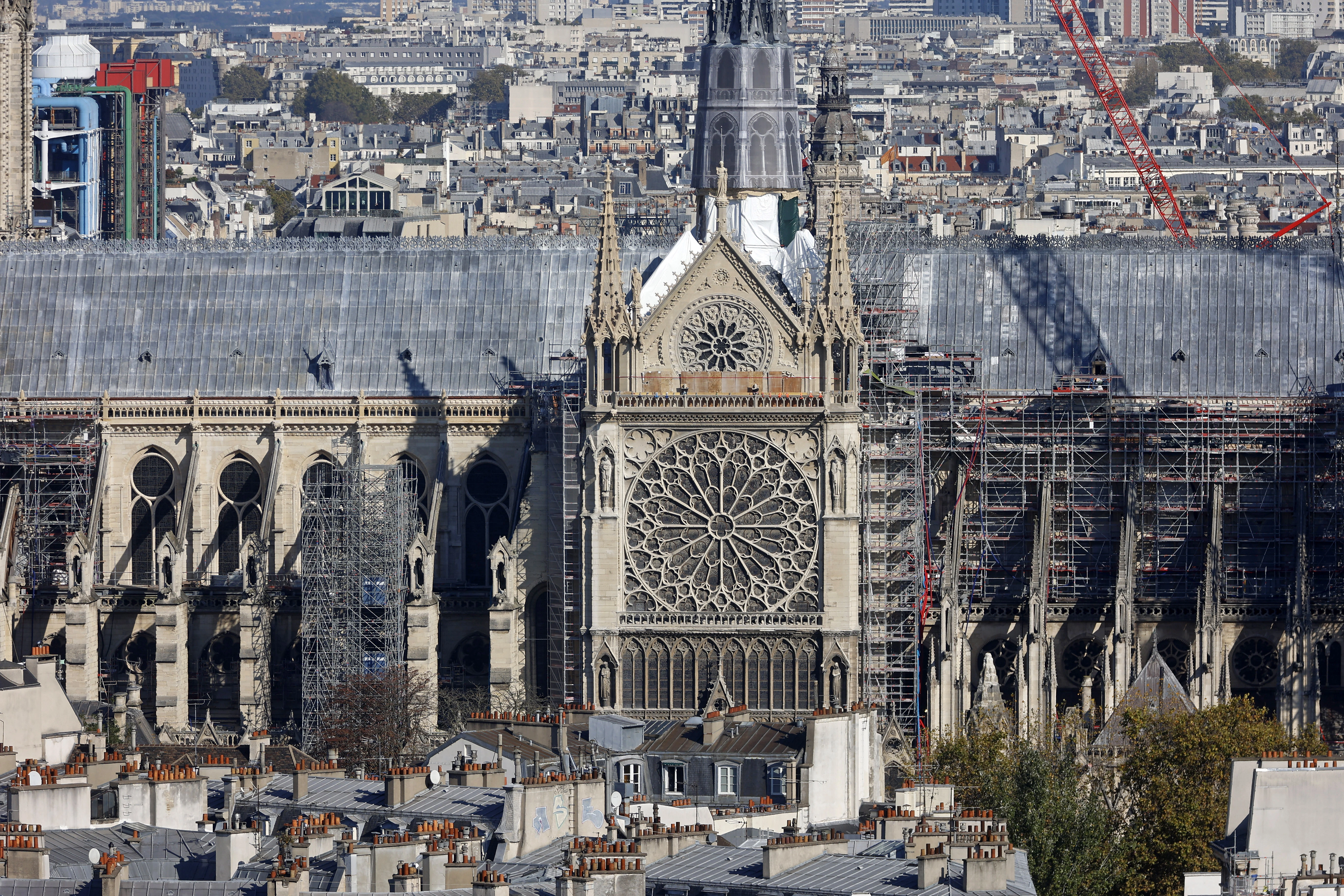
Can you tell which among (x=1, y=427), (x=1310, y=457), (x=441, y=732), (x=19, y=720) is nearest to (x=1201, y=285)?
(x=1310, y=457)

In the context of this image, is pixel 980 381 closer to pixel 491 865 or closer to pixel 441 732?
pixel 441 732

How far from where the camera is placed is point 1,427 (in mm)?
134000

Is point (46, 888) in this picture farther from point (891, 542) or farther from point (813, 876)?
point (891, 542)

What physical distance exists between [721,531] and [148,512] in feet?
68.4

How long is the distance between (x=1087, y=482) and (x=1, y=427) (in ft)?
104

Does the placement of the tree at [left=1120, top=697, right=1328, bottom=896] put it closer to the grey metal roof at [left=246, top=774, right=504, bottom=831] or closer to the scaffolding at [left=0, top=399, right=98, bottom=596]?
the grey metal roof at [left=246, top=774, right=504, bottom=831]

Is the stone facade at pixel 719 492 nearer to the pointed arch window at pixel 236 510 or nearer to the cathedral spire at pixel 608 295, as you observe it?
the cathedral spire at pixel 608 295

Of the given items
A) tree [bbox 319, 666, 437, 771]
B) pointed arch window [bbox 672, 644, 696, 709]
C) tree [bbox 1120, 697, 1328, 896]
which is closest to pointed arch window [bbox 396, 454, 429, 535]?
tree [bbox 319, 666, 437, 771]

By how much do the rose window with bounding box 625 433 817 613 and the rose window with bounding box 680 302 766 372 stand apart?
6.13 ft

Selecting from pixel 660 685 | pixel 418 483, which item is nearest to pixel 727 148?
pixel 418 483

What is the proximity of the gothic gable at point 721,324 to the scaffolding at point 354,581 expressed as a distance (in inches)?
439

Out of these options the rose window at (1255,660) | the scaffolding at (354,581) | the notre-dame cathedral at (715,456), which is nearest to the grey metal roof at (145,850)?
the notre-dame cathedral at (715,456)

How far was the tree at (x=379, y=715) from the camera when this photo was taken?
372 feet

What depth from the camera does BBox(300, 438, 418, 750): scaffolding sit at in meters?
127
